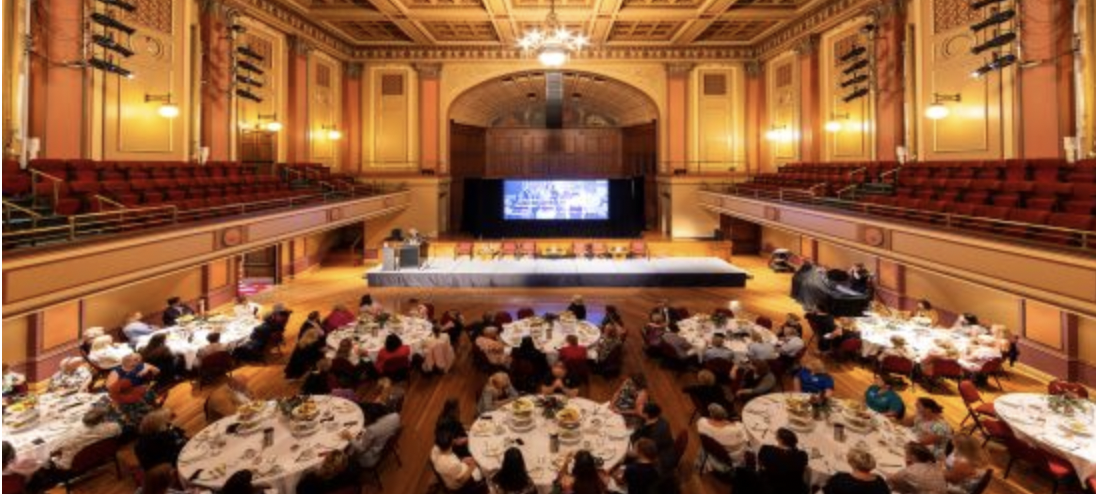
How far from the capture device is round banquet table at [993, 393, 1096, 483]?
18.6 ft

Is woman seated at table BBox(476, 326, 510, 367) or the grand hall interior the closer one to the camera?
the grand hall interior

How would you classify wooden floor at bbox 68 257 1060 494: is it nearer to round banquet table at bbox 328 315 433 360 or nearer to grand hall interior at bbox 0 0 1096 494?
grand hall interior at bbox 0 0 1096 494

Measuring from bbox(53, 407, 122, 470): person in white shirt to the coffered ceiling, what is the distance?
13293 mm

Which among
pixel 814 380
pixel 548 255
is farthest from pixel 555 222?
pixel 814 380

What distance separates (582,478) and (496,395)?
2.29 metres

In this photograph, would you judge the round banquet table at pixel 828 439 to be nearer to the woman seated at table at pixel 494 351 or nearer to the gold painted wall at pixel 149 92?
the woman seated at table at pixel 494 351

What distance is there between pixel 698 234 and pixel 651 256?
9.80 feet

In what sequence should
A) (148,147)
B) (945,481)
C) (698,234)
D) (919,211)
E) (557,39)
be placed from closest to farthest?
(945,481)
(919,211)
(557,39)
(148,147)
(698,234)

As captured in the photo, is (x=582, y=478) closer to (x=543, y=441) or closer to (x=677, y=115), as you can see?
(x=543, y=441)

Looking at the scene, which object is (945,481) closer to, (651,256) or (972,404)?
(972,404)

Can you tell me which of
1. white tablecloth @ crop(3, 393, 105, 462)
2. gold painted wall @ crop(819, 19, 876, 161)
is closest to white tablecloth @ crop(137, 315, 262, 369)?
white tablecloth @ crop(3, 393, 105, 462)

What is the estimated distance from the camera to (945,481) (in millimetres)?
5129

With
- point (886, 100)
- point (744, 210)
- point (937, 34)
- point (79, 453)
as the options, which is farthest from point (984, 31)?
point (79, 453)

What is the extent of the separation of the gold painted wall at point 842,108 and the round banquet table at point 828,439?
36.8 feet
